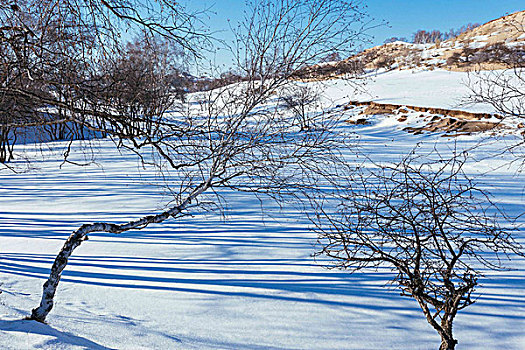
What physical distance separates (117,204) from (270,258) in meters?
4.53

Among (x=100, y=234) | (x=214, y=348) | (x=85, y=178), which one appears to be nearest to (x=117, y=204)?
(x=100, y=234)

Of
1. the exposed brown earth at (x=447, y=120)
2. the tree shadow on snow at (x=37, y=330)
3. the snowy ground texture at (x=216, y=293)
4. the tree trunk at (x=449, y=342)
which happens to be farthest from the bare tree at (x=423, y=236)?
the exposed brown earth at (x=447, y=120)

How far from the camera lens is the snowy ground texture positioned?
316cm

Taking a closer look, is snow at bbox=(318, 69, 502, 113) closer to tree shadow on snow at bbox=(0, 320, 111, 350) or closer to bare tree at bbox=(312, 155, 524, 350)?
bare tree at bbox=(312, 155, 524, 350)

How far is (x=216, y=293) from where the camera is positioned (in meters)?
4.09

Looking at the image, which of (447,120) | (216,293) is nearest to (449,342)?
(216,293)

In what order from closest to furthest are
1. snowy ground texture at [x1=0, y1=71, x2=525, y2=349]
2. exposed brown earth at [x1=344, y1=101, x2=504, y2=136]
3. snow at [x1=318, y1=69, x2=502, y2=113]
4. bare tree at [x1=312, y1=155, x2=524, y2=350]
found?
bare tree at [x1=312, y1=155, x2=524, y2=350], snowy ground texture at [x1=0, y1=71, x2=525, y2=349], exposed brown earth at [x1=344, y1=101, x2=504, y2=136], snow at [x1=318, y1=69, x2=502, y2=113]

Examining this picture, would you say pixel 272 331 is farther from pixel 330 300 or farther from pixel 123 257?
pixel 123 257

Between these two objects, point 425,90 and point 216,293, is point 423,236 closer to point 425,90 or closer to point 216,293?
point 216,293

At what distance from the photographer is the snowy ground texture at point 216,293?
3.16 m

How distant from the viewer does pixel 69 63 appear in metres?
2.15

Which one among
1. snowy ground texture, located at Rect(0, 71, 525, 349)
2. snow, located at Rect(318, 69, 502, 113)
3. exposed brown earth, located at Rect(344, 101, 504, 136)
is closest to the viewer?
snowy ground texture, located at Rect(0, 71, 525, 349)

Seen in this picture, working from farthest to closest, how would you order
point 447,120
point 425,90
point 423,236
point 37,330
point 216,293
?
1. point 425,90
2. point 447,120
3. point 216,293
4. point 423,236
5. point 37,330

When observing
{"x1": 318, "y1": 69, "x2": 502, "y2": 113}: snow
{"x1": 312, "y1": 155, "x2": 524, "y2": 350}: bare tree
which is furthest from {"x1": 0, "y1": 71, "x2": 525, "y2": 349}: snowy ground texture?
{"x1": 318, "y1": 69, "x2": 502, "y2": 113}: snow
